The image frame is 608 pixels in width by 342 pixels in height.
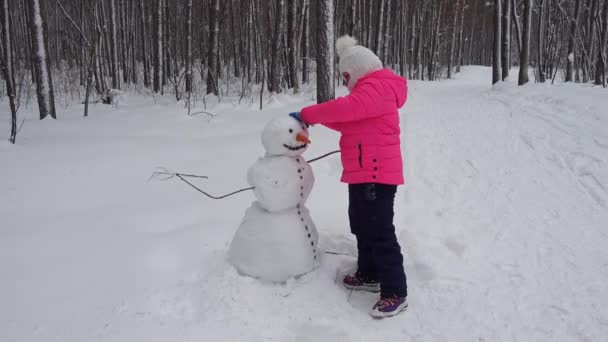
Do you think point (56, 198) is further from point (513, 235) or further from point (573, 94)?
point (573, 94)

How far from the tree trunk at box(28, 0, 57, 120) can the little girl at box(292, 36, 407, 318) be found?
633 cm

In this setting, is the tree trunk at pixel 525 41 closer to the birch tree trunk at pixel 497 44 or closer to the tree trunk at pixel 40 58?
the birch tree trunk at pixel 497 44

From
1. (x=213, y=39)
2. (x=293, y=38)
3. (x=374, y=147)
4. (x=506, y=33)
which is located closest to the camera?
(x=374, y=147)

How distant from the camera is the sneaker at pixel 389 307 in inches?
84.0

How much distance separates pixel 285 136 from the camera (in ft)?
7.42

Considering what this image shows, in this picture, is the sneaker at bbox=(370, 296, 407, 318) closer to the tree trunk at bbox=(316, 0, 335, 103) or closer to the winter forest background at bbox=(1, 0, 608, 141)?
the tree trunk at bbox=(316, 0, 335, 103)

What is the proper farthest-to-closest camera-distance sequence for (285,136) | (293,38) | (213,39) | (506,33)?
(506,33) < (213,39) < (293,38) < (285,136)

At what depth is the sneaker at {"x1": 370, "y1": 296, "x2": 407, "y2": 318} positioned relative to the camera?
7.00ft

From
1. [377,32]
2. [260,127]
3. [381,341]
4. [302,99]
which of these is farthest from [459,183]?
[377,32]

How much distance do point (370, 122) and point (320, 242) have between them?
106 cm

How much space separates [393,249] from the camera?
2.22 metres

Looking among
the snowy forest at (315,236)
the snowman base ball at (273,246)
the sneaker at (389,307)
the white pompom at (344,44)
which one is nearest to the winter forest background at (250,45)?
the snowy forest at (315,236)

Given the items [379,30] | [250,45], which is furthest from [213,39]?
[379,30]

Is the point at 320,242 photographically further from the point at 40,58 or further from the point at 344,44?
the point at 40,58
